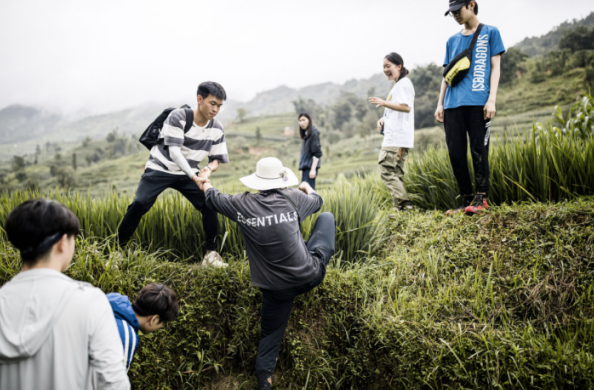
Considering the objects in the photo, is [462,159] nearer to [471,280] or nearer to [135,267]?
[471,280]

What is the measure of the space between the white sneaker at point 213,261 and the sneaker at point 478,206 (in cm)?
274

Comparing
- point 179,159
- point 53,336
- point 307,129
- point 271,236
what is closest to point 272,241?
point 271,236

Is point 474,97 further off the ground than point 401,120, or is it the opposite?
point 474,97

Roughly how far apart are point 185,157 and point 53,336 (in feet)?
8.04

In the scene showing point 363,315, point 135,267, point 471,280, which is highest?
point 135,267

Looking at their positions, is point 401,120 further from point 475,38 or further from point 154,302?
point 154,302

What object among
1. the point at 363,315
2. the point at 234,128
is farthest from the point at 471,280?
the point at 234,128

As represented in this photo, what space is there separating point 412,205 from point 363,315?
2.08m

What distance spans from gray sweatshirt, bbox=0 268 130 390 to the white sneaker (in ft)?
7.23

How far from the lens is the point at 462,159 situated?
4004 mm

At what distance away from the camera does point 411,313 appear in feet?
10.6

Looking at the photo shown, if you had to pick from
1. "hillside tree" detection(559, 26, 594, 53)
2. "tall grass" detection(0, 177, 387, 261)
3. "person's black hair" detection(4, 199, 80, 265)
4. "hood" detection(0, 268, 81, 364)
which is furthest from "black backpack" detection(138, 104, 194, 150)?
"hillside tree" detection(559, 26, 594, 53)

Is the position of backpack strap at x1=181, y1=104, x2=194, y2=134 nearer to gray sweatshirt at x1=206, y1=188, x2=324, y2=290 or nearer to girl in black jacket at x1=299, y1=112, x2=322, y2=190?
gray sweatshirt at x1=206, y1=188, x2=324, y2=290

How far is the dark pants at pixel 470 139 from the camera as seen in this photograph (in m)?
3.77
